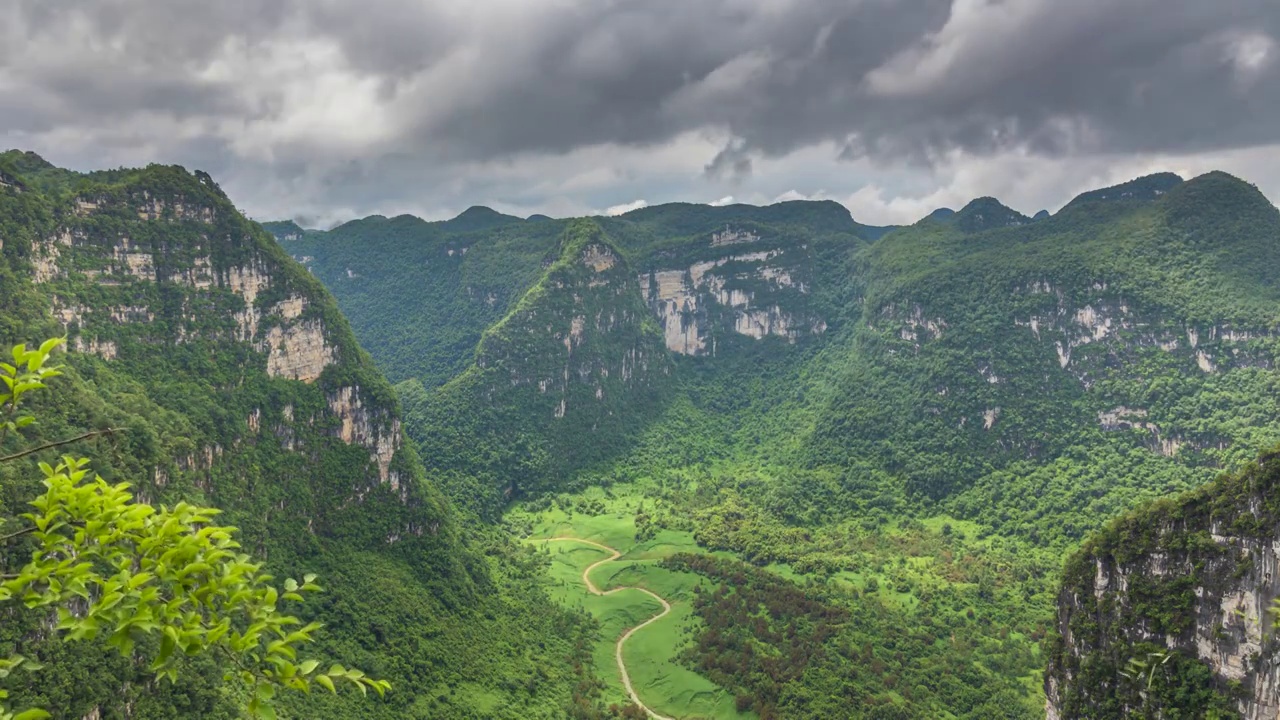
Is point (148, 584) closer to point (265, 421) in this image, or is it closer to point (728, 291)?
point (265, 421)

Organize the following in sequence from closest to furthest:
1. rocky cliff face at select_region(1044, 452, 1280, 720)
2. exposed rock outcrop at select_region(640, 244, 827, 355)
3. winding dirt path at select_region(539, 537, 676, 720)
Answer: rocky cliff face at select_region(1044, 452, 1280, 720) < winding dirt path at select_region(539, 537, 676, 720) < exposed rock outcrop at select_region(640, 244, 827, 355)

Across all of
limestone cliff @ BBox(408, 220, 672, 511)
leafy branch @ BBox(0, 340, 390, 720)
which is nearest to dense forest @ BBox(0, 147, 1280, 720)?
limestone cliff @ BBox(408, 220, 672, 511)

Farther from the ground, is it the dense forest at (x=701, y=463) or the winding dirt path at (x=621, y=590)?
the dense forest at (x=701, y=463)

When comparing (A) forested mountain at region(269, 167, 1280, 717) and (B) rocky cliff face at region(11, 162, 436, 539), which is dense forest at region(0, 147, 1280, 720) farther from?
(A) forested mountain at region(269, 167, 1280, 717)

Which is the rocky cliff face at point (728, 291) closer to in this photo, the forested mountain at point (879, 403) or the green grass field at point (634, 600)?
the forested mountain at point (879, 403)

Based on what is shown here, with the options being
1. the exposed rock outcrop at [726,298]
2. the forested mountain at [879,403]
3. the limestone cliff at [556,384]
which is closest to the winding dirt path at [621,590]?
the forested mountain at [879,403]

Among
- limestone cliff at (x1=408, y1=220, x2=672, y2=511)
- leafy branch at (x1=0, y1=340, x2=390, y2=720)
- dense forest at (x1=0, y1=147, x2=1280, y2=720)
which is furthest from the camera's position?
limestone cliff at (x1=408, y1=220, x2=672, y2=511)

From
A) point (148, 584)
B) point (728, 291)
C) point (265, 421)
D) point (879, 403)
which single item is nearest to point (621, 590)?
point (265, 421)
